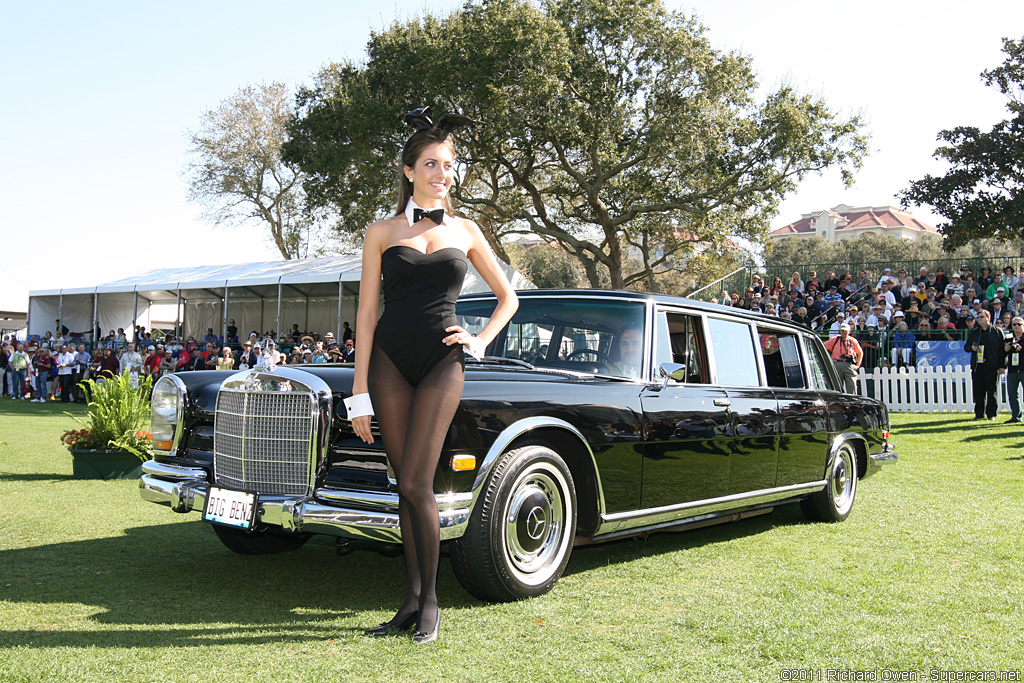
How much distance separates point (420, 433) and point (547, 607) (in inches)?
47.2

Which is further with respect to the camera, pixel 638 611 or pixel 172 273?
pixel 172 273

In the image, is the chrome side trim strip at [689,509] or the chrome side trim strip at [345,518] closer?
the chrome side trim strip at [345,518]

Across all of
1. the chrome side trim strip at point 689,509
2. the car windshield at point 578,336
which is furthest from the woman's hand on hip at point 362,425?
the car windshield at point 578,336

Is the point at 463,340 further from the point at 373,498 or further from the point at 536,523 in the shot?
the point at 536,523

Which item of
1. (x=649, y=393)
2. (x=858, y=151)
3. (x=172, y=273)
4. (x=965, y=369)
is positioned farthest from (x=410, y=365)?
(x=172, y=273)

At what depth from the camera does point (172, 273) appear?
3200 centimetres

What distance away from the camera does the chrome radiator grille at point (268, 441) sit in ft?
13.2

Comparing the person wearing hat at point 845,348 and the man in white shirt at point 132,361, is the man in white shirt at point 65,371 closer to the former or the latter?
the man in white shirt at point 132,361

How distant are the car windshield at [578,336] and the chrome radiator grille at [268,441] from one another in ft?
4.78

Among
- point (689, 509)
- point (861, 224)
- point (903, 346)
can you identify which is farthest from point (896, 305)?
point (861, 224)

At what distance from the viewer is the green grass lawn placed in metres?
3.22

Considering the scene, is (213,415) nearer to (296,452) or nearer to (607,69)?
(296,452)

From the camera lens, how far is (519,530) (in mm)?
4105

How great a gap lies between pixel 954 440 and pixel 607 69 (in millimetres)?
15987
